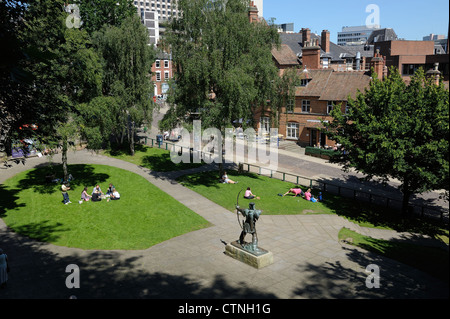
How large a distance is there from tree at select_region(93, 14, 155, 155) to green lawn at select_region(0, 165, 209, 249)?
27.8 feet

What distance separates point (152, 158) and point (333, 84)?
83.4 ft

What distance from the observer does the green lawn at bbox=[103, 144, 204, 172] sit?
32641 mm

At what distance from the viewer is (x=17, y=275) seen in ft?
44.9

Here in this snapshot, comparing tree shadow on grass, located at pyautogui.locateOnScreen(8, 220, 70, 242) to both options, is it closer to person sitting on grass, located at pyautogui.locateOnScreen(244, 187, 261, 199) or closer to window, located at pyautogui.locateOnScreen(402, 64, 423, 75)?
person sitting on grass, located at pyautogui.locateOnScreen(244, 187, 261, 199)

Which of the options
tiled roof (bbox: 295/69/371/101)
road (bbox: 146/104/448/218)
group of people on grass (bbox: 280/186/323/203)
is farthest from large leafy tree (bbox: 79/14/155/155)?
tiled roof (bbox: 295/69/371/101)

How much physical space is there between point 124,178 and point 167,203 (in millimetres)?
6361

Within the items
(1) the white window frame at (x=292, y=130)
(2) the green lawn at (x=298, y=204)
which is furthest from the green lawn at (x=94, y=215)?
(1) the white window frame at (x=292, y=130)

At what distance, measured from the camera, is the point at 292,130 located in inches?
1917

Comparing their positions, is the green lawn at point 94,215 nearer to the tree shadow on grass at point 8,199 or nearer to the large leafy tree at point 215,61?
the tree shadow on grass at point 8,199

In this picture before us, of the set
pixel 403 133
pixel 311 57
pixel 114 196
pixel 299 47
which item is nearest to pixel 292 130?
pixel 311 57

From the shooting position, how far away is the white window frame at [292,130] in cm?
4816

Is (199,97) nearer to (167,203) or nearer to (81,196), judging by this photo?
(167,203)
